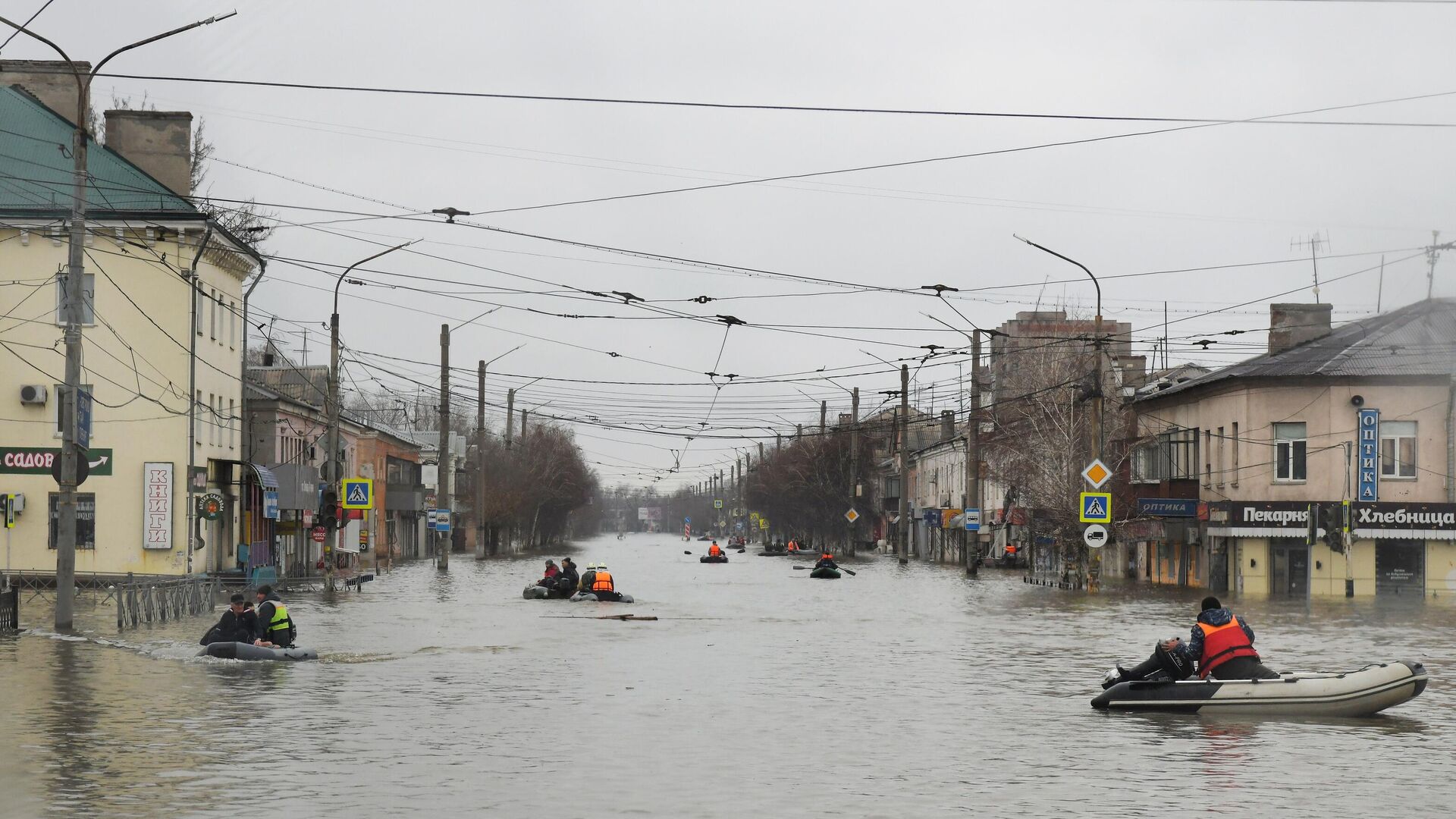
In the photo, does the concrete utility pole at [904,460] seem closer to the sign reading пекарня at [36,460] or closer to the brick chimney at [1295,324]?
the brick chimney at [1295,324]

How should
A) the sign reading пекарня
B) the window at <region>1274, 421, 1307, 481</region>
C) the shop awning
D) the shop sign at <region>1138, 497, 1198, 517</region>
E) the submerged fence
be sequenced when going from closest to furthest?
the sign reading пекарня → the submerged fence → the window at <region>1274, 421, 1307, 481</region> → the shop awning → the shop sign at <region>1138, 497, 1198, 517</region>

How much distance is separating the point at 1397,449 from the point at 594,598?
1041 inches

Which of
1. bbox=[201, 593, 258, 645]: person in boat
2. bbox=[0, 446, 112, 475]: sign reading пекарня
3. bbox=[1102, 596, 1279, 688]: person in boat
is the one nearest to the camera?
bbox=[1102, 596, 1279, 688]: person in boat

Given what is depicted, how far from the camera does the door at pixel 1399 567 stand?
5412cm

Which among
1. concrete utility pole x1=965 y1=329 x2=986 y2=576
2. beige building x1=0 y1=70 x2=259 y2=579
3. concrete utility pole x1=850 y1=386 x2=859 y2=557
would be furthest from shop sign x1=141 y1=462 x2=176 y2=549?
concrete utility pole x1=850 y1=386 x2=859 y2=557

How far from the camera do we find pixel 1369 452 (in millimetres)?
53469

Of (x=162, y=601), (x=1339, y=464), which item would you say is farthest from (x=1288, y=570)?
(x=162, y=601)

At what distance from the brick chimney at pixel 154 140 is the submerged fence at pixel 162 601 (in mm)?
18441

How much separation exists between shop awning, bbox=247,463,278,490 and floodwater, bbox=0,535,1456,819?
83.1 ft

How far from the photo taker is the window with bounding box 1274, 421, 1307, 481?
183 ft

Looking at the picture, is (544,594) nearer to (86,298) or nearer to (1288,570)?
(86,298)

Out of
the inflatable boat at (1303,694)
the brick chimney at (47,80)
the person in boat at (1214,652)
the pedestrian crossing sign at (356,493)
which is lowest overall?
the inflatable boat at (1303,694)

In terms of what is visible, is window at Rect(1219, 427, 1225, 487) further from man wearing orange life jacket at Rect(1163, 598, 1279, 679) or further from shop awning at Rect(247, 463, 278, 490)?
man wearing orange life jacket at Rect(1163, 598, 1279, 679)

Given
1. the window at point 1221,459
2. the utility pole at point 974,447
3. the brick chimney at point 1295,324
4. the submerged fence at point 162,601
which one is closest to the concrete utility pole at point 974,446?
the utility pole at point 974,447
